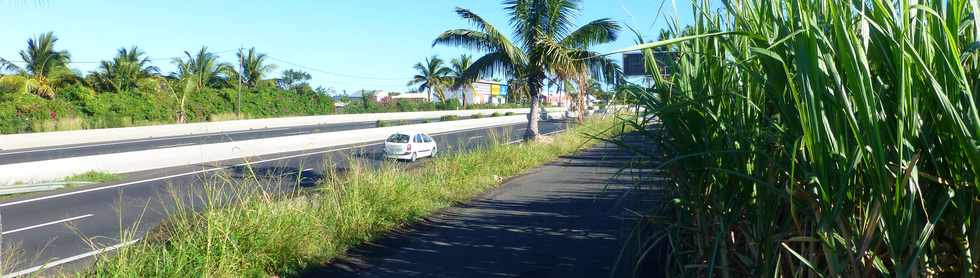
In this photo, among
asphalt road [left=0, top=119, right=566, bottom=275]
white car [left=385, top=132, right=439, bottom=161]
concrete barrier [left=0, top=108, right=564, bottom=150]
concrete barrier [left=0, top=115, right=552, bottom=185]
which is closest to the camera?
asphalt road [left=0, top=119, right=566, bottom=275]

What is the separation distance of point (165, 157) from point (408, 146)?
22.6ft

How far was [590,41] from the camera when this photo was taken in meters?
21.3

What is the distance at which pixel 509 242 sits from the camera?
813 centimetres

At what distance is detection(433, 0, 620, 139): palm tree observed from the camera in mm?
20500

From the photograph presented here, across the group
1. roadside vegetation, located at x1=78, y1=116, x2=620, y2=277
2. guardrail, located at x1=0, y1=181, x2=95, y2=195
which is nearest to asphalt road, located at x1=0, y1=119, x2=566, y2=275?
guardrail, located at x1=0, y1=181, x2=95, y2=195

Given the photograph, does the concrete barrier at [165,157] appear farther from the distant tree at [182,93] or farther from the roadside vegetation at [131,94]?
the distant tree at [182,93]

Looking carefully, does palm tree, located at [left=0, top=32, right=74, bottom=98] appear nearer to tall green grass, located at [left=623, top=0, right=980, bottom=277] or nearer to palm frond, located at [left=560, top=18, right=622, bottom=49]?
palm frond, located at [left=560, top=18, right=622, bottom=49]

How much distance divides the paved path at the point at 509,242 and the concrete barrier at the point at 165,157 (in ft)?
10.1

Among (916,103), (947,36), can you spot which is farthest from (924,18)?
(916,103)

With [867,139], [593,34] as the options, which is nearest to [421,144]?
[593,34]

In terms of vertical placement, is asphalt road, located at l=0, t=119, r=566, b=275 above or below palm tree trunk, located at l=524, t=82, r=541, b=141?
below

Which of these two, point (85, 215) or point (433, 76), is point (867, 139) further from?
point (433, 76)

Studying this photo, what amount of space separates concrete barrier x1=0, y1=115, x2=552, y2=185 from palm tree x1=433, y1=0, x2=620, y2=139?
6.09 meters

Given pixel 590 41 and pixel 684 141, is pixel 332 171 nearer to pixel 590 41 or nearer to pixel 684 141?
pixel 684 141
